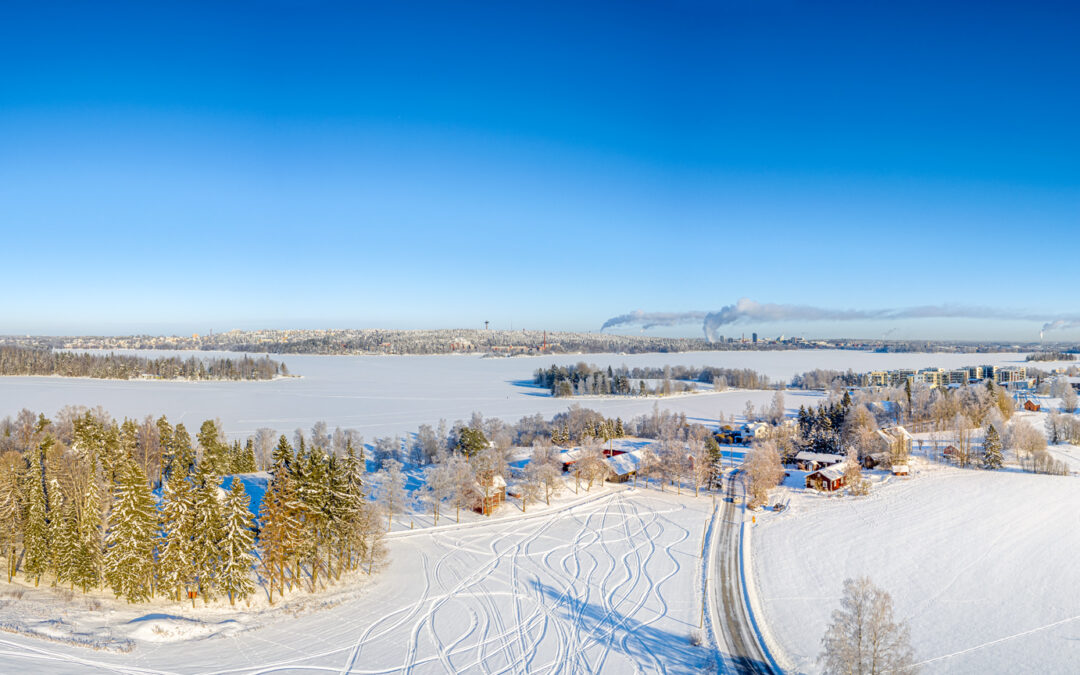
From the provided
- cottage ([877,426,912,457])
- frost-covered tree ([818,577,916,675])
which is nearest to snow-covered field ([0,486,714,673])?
frost-covered tree ([818,577,916,675])

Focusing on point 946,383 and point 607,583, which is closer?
point 607,583

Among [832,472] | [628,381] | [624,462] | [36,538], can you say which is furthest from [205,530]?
[628,381]

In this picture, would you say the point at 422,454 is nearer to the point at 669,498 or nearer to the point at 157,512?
the point at 669,498

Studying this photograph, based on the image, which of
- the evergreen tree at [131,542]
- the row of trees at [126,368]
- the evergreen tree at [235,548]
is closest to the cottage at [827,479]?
the evergreen tree at [235,548]

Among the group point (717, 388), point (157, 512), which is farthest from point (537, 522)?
point (717, 388)

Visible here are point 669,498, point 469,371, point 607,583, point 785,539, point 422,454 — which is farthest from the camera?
point 469,371

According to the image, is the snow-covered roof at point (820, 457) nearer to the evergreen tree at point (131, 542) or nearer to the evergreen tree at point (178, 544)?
the evergreen tree at point (178, 544)

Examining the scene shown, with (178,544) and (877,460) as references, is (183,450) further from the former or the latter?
(877,460)
